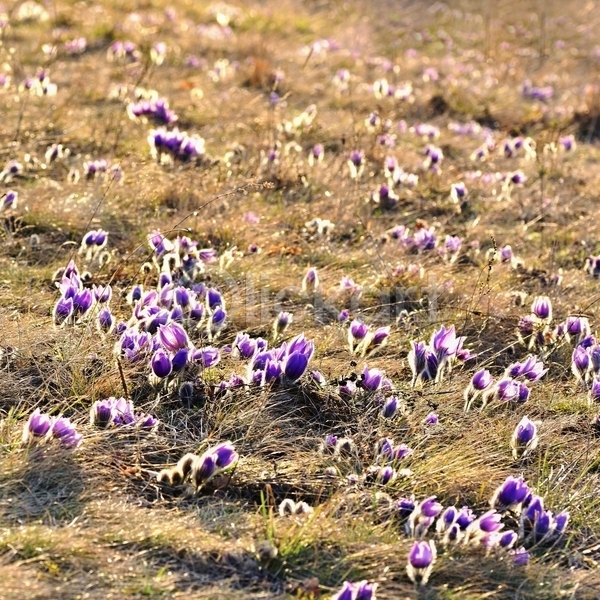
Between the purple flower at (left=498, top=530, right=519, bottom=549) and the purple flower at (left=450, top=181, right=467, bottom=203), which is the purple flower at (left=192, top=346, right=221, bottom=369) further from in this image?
the purple flower at (left=450, top=181, right=467, bottom=203)

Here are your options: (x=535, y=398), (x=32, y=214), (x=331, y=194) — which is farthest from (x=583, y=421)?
(x=32, y=214)

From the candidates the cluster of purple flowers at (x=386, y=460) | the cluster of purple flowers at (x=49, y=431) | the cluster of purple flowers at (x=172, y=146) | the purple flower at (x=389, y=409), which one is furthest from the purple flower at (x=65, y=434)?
the cluster of purple flowers at (x=172, y=146)

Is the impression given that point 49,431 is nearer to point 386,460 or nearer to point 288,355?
point 288,355

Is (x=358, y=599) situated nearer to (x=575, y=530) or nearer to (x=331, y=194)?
(x=575, y=530)

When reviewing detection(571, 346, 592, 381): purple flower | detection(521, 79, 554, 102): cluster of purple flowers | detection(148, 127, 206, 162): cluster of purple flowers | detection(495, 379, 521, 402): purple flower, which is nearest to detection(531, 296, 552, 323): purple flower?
detection(571, 346, 592, 381): purple flower

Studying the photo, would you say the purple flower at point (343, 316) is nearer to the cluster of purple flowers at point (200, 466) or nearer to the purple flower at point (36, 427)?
the cluster of purple flowers at point (200, 466)

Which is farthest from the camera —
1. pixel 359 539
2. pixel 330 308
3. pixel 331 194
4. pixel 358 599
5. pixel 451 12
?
pixel 451 12
